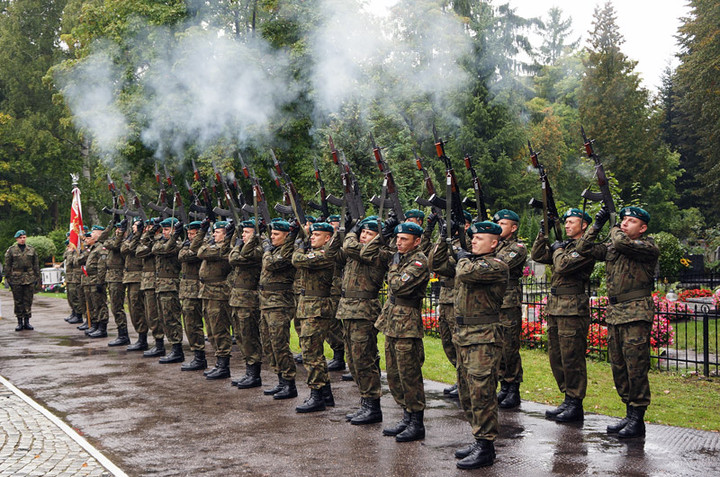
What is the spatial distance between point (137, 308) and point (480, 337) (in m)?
7.95

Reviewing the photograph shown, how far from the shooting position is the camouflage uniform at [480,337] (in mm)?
5891

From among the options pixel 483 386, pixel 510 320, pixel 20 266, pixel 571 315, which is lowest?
pixel 483 386

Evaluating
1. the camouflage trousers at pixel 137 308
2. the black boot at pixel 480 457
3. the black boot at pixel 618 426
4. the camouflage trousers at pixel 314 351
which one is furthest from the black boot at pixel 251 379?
the black boot at pixel 618 426

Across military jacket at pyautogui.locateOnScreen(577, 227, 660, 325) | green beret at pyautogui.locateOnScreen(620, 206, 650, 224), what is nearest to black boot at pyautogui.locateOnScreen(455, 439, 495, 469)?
military jacket at pyautogui.locateOnScreen(577, 227, 660, 325)

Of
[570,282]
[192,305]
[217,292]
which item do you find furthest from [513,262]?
[192,305]

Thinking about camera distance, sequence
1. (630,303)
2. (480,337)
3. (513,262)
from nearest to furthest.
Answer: (480,337), (630,303), (513,262)

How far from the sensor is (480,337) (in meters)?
5.96

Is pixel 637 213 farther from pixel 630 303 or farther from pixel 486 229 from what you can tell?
pixel 486 229

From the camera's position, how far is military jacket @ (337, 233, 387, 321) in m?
7.29

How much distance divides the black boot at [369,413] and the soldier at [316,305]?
0.74m

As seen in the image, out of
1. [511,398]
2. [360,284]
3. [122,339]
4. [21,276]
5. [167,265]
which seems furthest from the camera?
[21,276]

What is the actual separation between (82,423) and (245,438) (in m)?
1.97

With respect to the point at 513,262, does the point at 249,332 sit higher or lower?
lower

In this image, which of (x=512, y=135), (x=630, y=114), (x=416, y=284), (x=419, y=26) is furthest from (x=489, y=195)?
(x=416, y=284)
